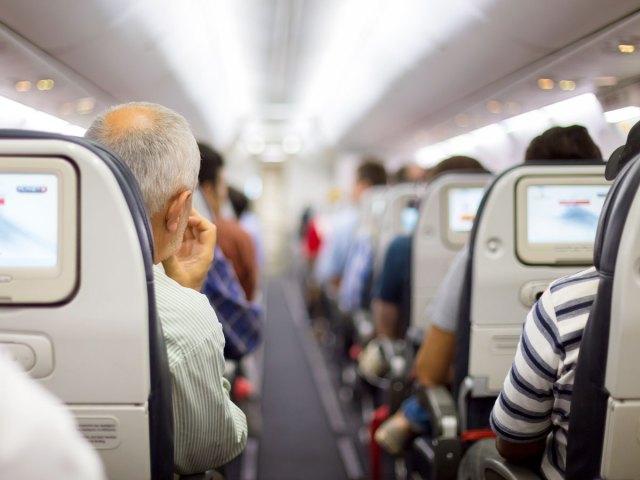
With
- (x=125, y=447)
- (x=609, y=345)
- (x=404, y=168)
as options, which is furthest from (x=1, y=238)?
(x=404, y=168)

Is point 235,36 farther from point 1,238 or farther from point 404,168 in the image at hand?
point 1,238

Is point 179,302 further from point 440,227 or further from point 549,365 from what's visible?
point 440,227

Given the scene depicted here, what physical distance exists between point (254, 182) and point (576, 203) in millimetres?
15103

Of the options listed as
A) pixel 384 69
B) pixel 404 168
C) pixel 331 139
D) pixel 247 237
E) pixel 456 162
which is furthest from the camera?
pixel 331 139

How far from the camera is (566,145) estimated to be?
2.52 metres

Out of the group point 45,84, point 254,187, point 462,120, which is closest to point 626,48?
point 45,84

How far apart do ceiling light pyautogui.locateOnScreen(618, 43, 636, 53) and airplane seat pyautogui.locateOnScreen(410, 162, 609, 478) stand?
2.91ft

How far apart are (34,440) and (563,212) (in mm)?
1898

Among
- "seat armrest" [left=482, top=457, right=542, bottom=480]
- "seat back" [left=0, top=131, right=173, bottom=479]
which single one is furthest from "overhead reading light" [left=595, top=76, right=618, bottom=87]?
"seat back" [left=0, top=131, right=173, bottom=479]

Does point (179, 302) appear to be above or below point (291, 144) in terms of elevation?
below

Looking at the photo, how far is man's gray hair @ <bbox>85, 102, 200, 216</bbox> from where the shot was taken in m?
1.70

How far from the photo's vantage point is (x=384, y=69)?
6.02m

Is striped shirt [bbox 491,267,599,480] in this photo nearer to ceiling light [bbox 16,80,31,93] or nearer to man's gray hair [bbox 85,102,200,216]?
man's gray hair [bbox 85,102,200,216]

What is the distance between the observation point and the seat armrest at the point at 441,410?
2562 millimetres
